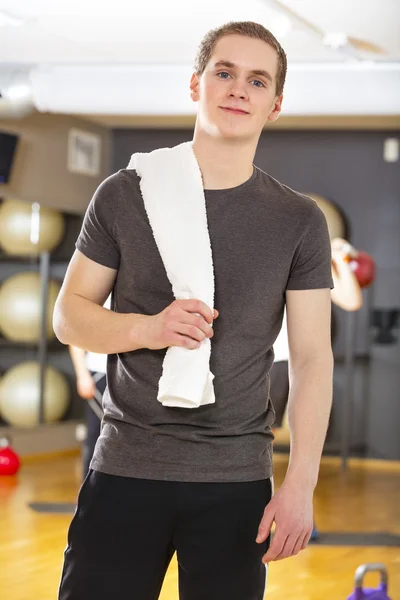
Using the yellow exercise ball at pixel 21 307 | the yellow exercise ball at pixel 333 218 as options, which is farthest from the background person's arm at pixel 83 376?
the yellow exercise ball at pixel 333 218

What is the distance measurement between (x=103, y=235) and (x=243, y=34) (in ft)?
1.26

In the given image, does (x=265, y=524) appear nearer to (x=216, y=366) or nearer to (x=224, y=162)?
(x=216, y=366)

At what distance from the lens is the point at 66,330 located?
58.5 inches

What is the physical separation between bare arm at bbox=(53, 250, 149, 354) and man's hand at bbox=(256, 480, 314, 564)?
31 cm

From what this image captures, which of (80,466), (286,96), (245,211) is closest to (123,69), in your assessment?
(286,96)

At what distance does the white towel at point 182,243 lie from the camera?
137 centimetres

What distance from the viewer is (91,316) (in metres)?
1.44

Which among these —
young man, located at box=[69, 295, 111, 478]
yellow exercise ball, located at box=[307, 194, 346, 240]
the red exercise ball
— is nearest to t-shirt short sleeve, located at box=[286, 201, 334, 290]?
young man, located at box=[69, 295, 111, 478]

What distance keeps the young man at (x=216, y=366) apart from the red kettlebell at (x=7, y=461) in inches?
190

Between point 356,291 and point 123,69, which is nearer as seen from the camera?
point 356,291

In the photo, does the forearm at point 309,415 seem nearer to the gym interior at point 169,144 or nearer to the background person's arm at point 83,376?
the gym interior at point 169,144

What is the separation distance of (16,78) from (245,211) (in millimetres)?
4853

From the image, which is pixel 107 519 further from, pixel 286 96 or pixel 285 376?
pixel 286 96

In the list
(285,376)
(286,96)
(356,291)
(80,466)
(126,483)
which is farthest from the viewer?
(80,466)
